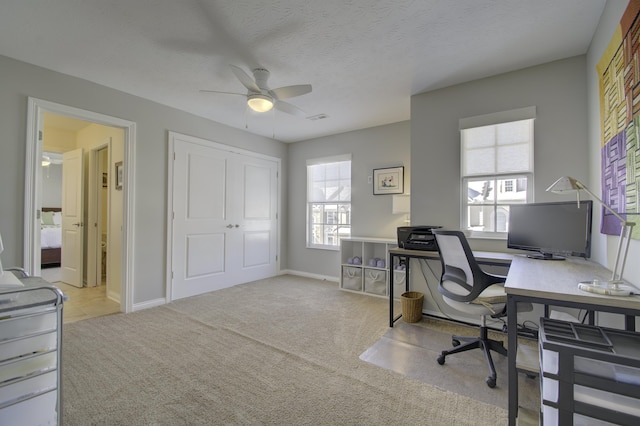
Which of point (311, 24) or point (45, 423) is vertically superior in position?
point (311, 24)

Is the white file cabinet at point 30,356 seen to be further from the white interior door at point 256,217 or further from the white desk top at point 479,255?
the white interior door at point 256,217

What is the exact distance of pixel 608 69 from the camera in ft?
5.99

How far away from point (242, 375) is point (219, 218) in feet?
8.91

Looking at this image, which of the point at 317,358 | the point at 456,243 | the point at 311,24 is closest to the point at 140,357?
the point at 317,358

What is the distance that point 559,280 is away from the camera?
5.05ft

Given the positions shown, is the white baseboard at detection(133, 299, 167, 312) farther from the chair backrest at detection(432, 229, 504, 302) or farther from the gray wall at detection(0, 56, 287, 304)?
the chair backrest at detection(432, 229, 504, 302)

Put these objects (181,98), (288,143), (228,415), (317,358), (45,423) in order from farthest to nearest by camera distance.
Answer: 1. (288,143)
2. (181,98)
3. (317,358)
4. (228,415)
5. (45,423)

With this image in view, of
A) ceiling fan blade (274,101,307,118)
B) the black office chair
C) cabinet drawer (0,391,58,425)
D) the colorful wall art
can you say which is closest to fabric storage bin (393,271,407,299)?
the black office chair

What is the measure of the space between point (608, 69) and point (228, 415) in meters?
3.22

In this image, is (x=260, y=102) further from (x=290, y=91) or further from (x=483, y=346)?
(x=483, y=346)

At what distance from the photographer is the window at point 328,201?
4.79m

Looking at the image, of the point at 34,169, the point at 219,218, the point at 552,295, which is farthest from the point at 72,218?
the point at 552,295

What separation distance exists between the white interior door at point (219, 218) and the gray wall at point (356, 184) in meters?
0.42

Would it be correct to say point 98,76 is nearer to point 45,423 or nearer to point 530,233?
point 45,423
